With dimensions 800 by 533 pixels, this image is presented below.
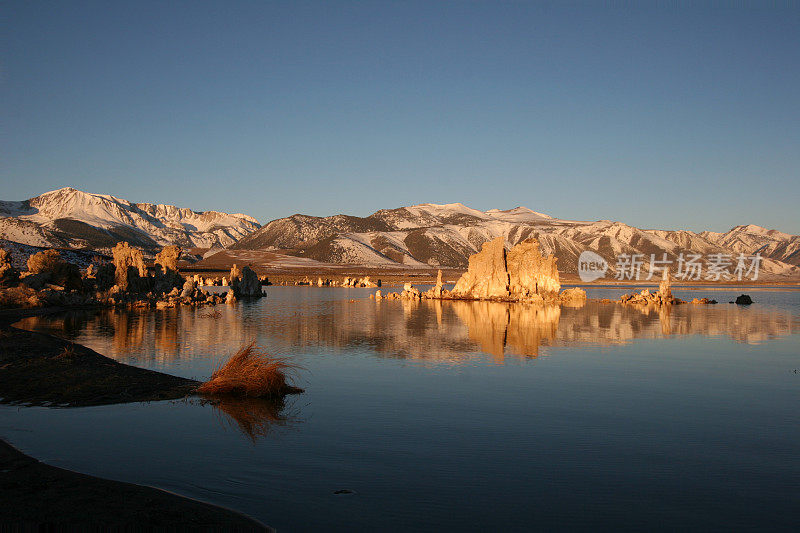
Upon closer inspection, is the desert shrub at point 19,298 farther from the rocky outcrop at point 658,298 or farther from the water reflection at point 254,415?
the rocky outcrop at point 658,298

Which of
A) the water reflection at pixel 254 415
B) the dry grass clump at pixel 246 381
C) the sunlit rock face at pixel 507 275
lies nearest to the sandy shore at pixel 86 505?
the water reflection at pixel 254 415

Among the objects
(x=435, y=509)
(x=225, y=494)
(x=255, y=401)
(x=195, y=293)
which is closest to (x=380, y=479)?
(x=435, y=509)

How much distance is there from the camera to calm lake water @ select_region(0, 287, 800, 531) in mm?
9930

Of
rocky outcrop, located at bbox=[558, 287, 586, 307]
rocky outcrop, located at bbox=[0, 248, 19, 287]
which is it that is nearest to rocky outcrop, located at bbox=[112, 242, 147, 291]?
rocky outcrop, located at bbox=[0, 248, 19, 287]

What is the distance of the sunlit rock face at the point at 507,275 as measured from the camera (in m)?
80.4

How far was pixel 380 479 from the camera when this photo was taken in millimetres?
11125

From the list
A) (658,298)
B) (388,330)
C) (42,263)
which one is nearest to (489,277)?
(658,298)

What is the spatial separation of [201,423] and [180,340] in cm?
1886

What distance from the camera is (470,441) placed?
13828 mm

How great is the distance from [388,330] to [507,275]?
43.6m

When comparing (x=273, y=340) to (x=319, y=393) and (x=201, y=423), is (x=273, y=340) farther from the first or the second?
(x=201, y=423)

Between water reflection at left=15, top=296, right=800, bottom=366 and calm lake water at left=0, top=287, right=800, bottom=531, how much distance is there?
1.01 meters

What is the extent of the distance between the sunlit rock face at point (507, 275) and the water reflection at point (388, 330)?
20.8m

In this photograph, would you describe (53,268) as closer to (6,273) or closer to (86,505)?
(6,273)
